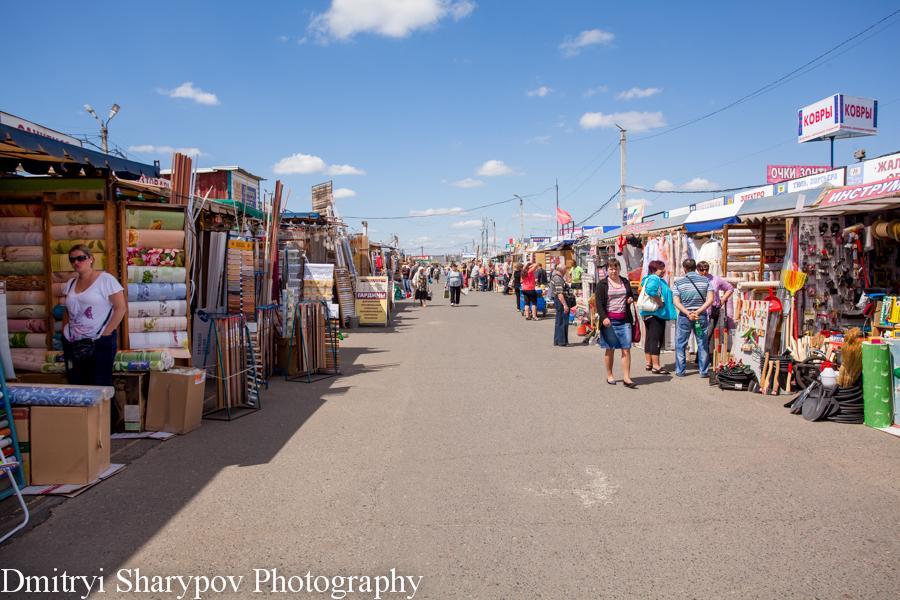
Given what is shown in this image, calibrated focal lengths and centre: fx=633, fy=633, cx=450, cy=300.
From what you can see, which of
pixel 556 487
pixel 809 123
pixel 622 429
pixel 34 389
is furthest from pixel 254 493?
pixel 809 123

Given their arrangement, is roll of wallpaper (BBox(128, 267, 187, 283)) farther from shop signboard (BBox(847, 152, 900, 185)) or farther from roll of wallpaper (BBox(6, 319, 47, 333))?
shop signboard (BBox(847, 152, 900, 185))

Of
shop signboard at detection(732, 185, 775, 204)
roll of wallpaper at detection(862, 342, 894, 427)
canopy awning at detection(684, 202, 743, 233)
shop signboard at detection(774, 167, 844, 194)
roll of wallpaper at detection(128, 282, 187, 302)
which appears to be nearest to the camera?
roll of wallpaper at detection(862, 342, 894, 427)

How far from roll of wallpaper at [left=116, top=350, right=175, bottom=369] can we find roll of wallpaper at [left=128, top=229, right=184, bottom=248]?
1246mm

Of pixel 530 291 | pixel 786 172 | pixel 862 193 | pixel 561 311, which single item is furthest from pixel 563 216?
pixel 862 193

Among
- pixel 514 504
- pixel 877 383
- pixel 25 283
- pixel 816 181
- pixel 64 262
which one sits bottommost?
pixel 514 504

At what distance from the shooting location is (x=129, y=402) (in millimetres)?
6824

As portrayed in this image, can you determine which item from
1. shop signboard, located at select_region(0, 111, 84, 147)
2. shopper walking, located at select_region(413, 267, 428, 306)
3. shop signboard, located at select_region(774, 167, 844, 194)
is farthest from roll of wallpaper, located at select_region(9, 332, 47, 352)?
shopper walking, located at select_region(413, 267, 428, 306)

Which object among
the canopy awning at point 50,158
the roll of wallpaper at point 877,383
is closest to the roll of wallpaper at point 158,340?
the canopy awning at point 50,158

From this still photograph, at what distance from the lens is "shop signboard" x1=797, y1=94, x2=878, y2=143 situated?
23.0m

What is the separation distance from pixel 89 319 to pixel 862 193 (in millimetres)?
8668

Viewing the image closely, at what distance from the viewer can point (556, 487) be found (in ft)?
16.8

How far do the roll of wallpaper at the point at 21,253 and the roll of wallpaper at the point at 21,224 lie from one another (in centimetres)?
20

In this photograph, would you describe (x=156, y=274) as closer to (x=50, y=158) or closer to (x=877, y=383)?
(x=50, y=158)

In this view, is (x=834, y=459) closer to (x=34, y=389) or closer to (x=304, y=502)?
(x=304, y=502)
